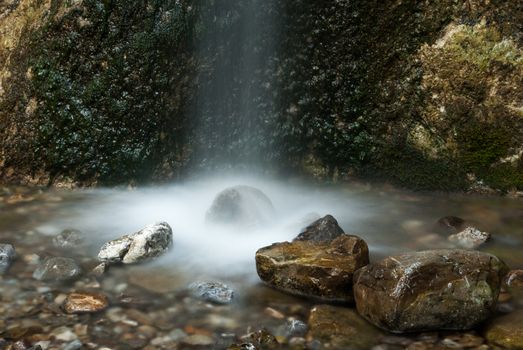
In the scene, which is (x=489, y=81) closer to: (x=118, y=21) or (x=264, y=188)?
(x=264, y=188)

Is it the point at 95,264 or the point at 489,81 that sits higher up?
the point at 489,81

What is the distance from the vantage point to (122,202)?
5898mm

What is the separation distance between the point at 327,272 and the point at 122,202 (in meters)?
2.83

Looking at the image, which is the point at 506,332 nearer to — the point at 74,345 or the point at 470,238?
the point at 470,238

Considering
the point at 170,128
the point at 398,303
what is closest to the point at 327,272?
the point at 398,303

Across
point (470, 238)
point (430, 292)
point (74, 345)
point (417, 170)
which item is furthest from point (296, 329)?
point (417, 170)

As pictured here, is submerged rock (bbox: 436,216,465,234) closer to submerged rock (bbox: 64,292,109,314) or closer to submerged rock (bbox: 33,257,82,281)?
submerged rock (bbox: 64,292,109,314)

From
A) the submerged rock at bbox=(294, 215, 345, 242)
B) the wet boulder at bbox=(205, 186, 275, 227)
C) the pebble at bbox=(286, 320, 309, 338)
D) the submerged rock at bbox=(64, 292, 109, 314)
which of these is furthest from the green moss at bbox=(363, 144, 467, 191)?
the submerged rock at bbox=(64, 292, 109, 314)

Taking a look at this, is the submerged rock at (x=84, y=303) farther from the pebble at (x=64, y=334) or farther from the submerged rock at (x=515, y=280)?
the submerged rock at (x=515, y=280)

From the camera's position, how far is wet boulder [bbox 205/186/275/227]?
5129 millimetres

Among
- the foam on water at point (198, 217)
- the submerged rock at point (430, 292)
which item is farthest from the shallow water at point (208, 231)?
the submerged rock at point (430, 292)

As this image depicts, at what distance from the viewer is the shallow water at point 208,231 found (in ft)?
12.4

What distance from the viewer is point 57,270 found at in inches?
164

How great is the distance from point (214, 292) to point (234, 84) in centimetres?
322
